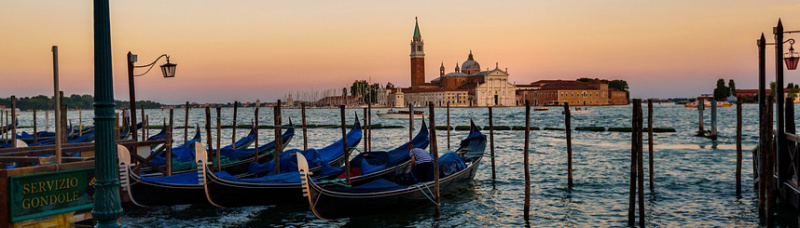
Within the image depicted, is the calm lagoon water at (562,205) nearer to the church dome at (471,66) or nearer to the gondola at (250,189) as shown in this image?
the gondola at (250,189)

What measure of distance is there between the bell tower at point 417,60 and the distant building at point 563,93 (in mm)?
14609

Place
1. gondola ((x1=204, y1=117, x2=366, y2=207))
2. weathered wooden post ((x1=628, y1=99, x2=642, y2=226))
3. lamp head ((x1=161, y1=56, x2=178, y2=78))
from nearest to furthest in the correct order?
1. weathered wooden post ((x1=628, y1=99, x2=642, y2=226))
2. gondola ((x1=204, y1=117, x2=366, y2=207))
3. lamp head ((x1=161, y1=56, x2=178, y2=78))

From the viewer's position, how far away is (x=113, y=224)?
117 inches

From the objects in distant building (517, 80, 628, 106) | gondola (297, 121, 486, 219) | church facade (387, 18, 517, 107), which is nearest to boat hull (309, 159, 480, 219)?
gondola (297, 121, 486, 219)

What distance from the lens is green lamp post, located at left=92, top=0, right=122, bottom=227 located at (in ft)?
9.33

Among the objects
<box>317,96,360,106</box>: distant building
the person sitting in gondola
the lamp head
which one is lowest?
the person sitting in gondola

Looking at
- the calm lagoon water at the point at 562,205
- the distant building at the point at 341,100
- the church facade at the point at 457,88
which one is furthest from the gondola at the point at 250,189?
the distant building at the point at 341,100

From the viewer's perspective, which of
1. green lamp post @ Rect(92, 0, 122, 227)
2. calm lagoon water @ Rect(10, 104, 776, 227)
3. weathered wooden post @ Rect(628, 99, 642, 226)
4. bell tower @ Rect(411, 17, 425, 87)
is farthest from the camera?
bell tower @ Rect(411, 17, 425, 87)

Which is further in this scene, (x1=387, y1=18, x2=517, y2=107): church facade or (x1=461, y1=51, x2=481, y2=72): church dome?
(x1=461, y1=51, x2=481, y2=72): church dome

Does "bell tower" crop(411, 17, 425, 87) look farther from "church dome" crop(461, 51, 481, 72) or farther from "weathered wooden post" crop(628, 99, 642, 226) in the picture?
"weathered wooden post" crop(628, 99, 642, 226)

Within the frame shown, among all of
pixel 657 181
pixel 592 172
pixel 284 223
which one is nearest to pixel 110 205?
pixel 284 223

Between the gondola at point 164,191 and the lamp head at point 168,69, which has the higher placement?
the lamp head at point 168,69

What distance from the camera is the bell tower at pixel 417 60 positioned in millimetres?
95688

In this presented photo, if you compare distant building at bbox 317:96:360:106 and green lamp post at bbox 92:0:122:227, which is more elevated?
distant building at bbox 317:96:360:106
